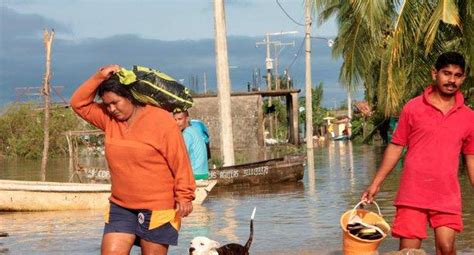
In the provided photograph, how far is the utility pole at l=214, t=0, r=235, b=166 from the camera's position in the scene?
2327 centimetres

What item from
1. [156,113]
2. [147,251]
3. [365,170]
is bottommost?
[365,170]

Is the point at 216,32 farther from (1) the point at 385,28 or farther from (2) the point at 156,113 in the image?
(2) the point at 156,113

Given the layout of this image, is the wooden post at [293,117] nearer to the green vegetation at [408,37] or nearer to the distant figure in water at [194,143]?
the green vegetation at [408,37]

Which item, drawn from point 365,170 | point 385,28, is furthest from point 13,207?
point 385,28

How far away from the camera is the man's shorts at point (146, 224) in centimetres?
573

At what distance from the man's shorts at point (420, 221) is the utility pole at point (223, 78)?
56.4 feet

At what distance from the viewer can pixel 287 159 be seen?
21359 mm

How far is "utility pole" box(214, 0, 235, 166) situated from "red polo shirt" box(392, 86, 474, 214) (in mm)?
17197

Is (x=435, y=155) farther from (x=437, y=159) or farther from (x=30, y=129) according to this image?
(x=30, y=129)

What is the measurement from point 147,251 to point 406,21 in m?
14.0

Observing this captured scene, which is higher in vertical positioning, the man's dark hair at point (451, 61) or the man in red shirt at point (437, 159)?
the man's dark hair at point (451, 61)

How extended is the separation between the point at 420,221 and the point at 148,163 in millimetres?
1938

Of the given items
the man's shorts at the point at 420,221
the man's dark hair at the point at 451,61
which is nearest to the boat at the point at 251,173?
the man's shorts at the point at 420,221

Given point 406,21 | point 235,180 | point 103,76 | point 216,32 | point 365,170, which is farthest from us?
point 365,170
